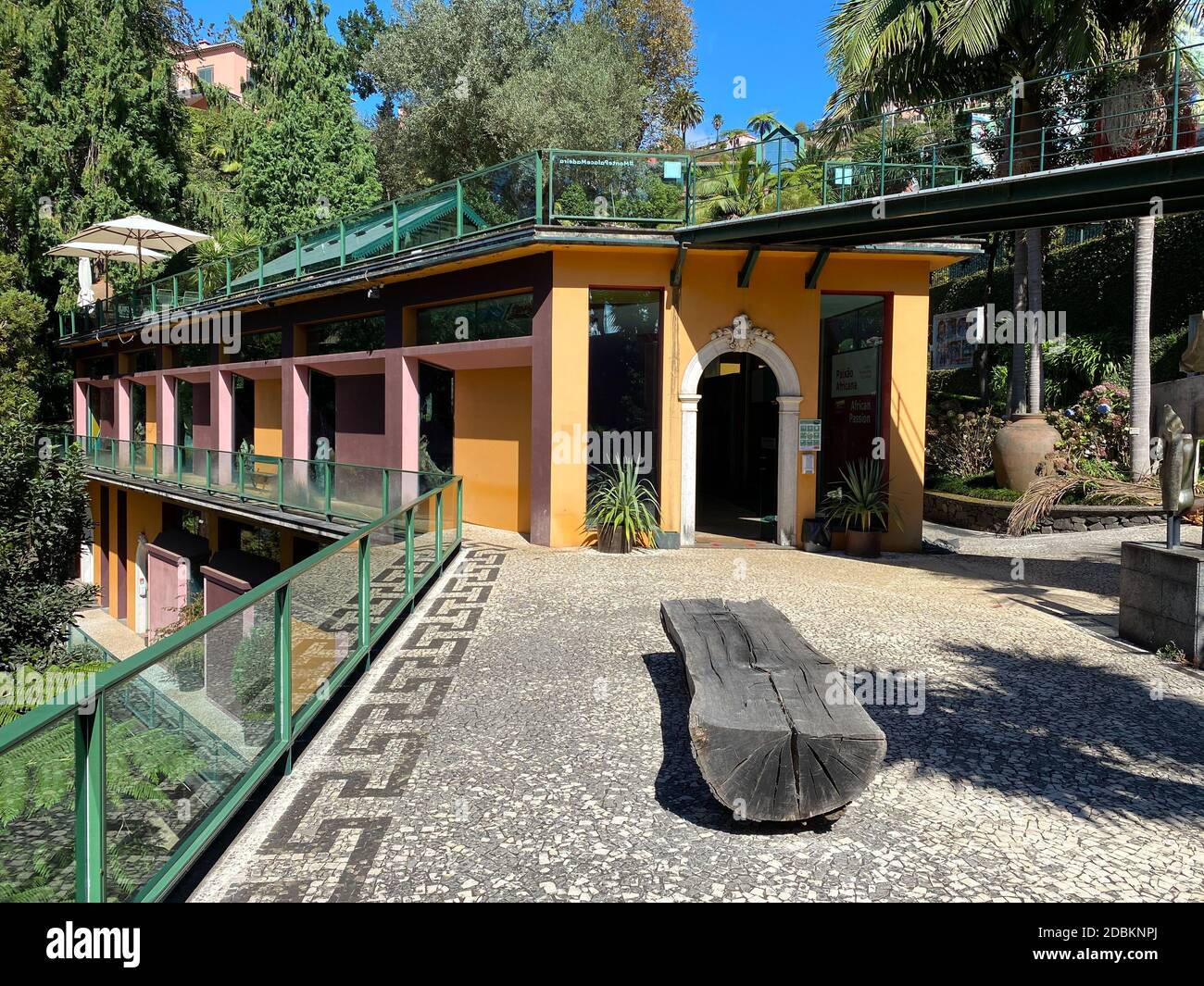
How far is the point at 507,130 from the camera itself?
2706cm

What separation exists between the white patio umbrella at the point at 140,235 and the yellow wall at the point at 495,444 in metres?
12.1

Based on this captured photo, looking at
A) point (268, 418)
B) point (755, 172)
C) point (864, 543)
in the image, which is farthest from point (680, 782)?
point (268, 418)

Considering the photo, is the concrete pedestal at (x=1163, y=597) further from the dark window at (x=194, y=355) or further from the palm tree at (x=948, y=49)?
the dark window at (x=194, y=355)

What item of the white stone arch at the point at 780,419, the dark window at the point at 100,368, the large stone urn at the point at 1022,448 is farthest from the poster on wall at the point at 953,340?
the dark window at the point at 100,368

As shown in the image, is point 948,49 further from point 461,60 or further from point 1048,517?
point 461,60

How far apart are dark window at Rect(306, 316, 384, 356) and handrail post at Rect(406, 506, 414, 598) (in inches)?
343

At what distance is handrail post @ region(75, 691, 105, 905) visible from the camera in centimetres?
263

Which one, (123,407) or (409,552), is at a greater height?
(123,407)

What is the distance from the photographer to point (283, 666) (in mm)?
4520

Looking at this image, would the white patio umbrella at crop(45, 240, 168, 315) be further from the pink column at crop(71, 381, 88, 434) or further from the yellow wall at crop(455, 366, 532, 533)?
the yellow wall at crop(455, 366, 532, 533)

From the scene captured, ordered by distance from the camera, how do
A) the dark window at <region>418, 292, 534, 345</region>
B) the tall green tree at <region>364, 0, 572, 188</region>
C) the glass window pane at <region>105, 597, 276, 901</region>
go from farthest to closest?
the tall green tree at <region>364, 0, 572, 188</region> → the dark window at <region>418, 292, 534, 345</region> → the glass window pane at <region>105, 597, 276, 901</region>

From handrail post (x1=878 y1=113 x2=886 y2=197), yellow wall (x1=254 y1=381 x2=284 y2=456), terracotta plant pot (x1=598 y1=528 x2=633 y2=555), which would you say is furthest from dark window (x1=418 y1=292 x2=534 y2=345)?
yellow wall (x1=254 y1=381 x2=284 y2=456)

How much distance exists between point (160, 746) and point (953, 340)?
2534cm
